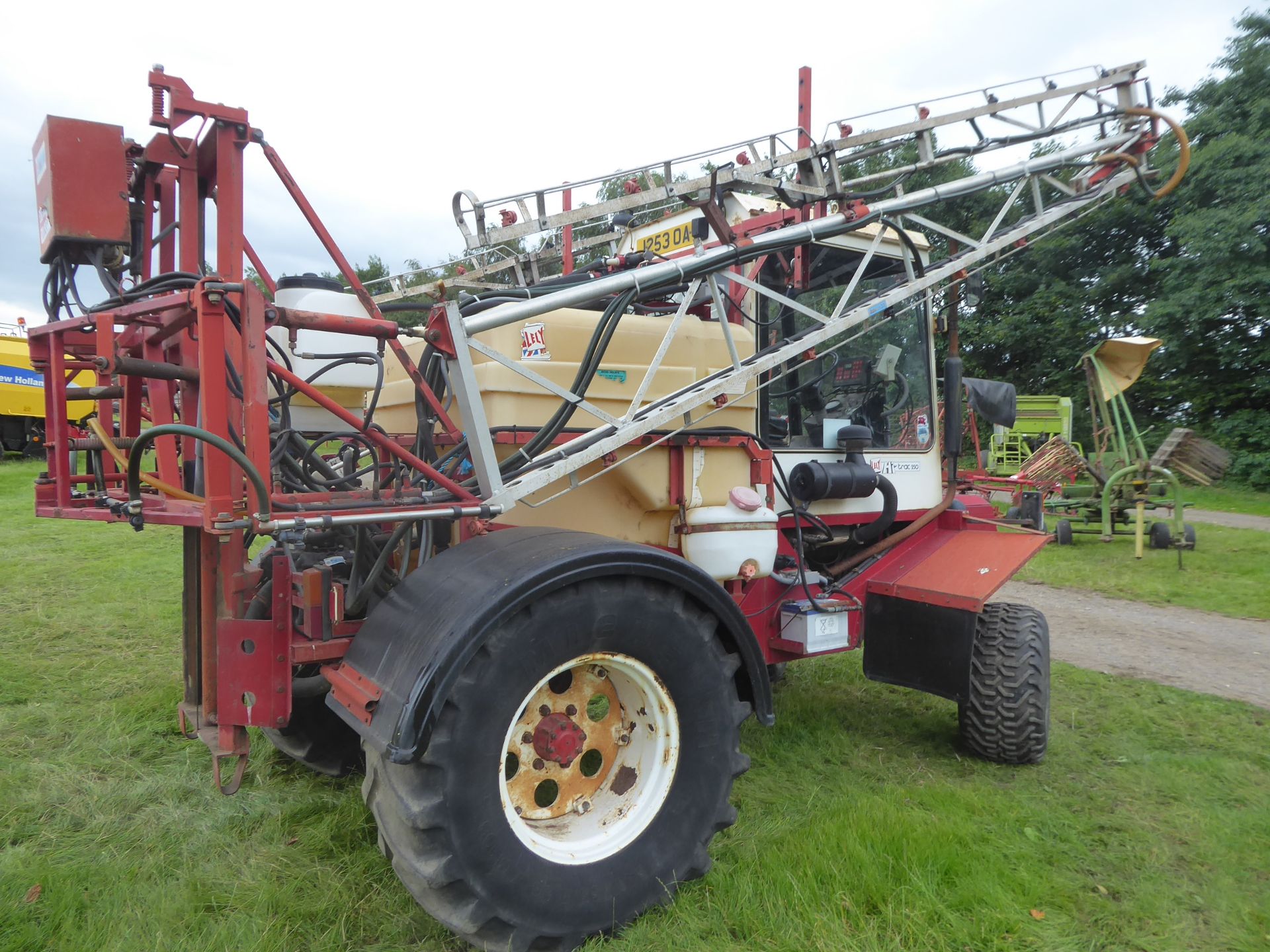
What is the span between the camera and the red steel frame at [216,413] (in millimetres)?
2012

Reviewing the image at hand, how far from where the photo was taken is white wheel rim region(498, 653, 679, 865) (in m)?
2.32

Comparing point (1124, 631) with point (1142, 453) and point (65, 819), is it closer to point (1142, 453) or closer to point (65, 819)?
point (1142, 453)

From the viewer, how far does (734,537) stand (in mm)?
3074

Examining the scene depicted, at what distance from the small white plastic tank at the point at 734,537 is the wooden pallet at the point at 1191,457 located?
942 centimetres

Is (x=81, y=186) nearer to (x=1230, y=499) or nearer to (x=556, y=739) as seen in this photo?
(x=556, y=739)

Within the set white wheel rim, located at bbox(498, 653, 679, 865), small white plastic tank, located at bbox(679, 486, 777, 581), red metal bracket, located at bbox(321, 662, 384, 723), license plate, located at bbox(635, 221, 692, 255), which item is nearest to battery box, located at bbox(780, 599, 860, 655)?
small white plastic tank, located at bbox(679, 486, 777, 581)

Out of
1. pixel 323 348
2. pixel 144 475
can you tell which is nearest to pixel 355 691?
pixel 144 475

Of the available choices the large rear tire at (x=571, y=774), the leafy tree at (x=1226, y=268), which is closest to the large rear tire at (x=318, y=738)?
the large rear tire at (x=571, y=774)

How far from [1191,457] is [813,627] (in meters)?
9.68

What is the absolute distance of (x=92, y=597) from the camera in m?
6.08

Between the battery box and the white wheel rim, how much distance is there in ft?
3.71

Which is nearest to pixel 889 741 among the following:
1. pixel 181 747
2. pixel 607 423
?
pixel 607 423

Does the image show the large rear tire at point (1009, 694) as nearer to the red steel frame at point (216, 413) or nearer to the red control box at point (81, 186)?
the red steel frame at point (216, 413)

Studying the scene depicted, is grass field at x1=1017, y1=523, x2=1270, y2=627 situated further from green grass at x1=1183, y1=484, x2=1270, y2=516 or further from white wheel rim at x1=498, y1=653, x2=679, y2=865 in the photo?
white wheel rim at x1=498, y1=653, x2=679, y2=865
